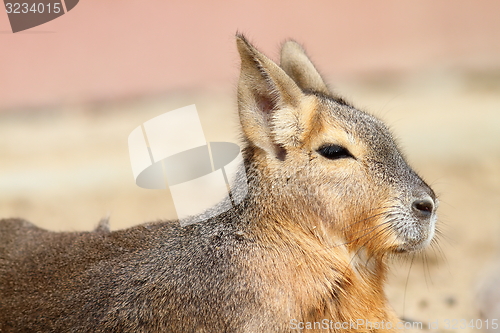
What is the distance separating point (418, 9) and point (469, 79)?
3.61 feet

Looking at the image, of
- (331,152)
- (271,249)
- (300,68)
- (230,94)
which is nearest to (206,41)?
(230,94)

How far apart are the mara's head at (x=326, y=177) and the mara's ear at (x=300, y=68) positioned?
0.52 metres

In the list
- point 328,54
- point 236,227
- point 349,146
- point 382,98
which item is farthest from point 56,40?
point 382,98

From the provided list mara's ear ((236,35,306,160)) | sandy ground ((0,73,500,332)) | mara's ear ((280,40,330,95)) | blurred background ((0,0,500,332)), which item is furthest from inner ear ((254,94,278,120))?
sandy ground ((0,73,500,332))

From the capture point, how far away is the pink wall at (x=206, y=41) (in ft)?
8.53

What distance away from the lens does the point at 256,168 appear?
6.20 feet

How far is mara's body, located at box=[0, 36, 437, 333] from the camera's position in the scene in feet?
5.46

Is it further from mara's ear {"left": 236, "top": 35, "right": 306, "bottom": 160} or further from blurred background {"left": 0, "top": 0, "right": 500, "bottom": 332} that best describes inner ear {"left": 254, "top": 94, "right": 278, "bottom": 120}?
blurred background {"left": 0, "top": 0, "right": 500, "bottom": 332}

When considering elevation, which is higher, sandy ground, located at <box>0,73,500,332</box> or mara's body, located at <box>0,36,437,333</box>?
mara's body, located at <box>0,36,437,333</box>

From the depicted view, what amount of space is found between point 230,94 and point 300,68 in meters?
0.42

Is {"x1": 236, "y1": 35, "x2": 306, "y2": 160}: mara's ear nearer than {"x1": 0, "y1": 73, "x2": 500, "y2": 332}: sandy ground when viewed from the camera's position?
Yes

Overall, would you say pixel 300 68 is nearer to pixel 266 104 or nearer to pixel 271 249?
pixel 266 104

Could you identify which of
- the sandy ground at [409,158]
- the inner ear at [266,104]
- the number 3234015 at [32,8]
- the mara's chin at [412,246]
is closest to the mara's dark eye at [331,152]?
the inner ear at [266,104]

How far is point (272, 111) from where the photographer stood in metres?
1.83
